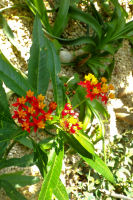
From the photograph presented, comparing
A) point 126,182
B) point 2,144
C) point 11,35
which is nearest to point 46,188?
point 2,144

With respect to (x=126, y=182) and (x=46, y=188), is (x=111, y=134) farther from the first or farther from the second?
(x=46, y=188)

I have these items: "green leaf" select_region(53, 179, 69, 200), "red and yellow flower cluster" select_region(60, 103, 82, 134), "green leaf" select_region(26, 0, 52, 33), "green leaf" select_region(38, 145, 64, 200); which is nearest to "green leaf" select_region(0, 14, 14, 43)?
"green leaf" select_region(26, 0, 52, 33)

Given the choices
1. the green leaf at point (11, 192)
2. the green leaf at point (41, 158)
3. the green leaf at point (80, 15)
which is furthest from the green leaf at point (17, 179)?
the green leaf at point (80, 15)

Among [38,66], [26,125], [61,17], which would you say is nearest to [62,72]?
[61,17]

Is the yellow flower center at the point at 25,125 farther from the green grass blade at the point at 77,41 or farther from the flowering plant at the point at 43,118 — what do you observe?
the green grass blade at the point at 77,41

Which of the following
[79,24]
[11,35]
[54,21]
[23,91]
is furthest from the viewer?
→ [79,24]

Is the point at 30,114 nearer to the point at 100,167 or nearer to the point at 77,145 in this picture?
the point at 77,145

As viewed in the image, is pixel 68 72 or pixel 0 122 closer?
pixel 0 122

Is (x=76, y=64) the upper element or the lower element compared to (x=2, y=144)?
upper
